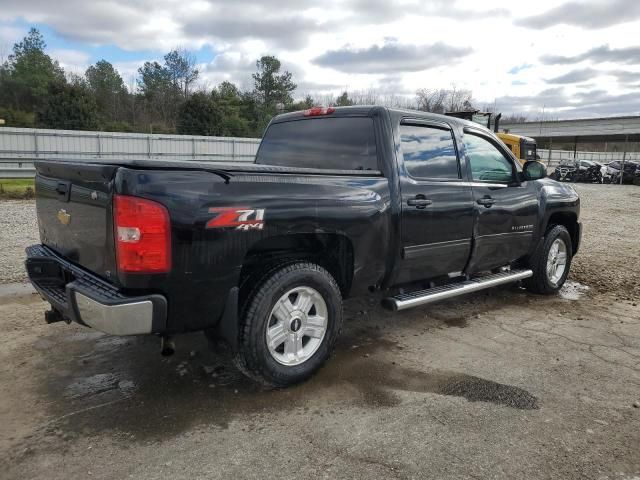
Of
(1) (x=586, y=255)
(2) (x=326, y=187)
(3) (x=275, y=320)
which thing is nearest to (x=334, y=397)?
(3) (x=275, y=320)

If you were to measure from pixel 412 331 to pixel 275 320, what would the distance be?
182cm

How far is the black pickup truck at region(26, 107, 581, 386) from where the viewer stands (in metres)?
2.85

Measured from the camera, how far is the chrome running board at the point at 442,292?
4.14 meters

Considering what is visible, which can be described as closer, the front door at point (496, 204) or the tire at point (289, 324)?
the tire at point (289, 324)

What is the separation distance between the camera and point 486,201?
190 inches

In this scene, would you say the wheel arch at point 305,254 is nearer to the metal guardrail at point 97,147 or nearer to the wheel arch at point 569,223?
the wheel arch at point 569,223

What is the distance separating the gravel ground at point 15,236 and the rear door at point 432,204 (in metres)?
4.76

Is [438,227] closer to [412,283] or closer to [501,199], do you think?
[412,283]

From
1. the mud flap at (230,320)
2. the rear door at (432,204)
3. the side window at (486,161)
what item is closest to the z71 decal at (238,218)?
the mud flap at (230,320)

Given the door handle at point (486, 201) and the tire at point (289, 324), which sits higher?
the door handle at point (486, 201)

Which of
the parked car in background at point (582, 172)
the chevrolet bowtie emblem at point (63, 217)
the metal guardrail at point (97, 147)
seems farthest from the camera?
the parked car in background at point (582, 172)

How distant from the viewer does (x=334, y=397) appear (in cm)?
346

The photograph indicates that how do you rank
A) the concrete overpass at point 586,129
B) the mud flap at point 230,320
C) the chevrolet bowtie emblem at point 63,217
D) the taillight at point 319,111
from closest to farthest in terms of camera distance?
1. the mud flap at point 230,320
2. the chevrolet bowtie emblem at point 63,217
3. the taillight at point 319,111
4. the concrete overpass at point 586,129

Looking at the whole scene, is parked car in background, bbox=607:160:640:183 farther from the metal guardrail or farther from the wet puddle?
the wet puddle
